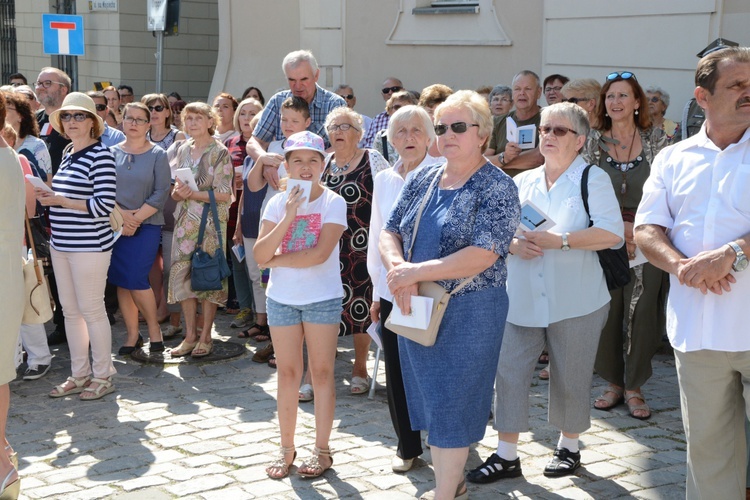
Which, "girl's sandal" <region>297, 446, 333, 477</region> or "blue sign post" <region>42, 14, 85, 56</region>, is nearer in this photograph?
"girl's sandal" <region>297, 446, 333, 477</region>

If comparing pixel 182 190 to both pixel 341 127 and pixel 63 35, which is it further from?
pixel 63 35

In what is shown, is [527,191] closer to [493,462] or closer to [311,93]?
[493,462]

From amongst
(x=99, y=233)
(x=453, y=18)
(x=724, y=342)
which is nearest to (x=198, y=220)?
(x=99, y=233)

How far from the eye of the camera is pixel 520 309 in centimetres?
525

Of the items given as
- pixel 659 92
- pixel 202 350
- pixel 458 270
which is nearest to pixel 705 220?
pixel 458 270

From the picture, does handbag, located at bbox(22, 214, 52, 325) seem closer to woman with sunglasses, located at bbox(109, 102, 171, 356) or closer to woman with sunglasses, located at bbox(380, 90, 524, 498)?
woman with sunglasses, located at bbox(380, 90, 524, 498)

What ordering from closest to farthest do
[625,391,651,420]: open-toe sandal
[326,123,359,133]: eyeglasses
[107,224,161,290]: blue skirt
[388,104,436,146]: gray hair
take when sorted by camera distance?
[388,104,436,146]: gray hair → [625,391,651,420]: open-toe sandal → [326,123,359,133]: eyeglasses → [107,224,161,290]: blue skirt

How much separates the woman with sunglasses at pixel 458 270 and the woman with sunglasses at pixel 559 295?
0.63m

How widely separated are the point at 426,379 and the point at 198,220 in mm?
4025

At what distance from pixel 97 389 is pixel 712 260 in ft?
15.1

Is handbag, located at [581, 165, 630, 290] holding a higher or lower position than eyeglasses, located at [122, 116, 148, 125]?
lower

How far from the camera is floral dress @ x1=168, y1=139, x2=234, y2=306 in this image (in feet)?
26.8

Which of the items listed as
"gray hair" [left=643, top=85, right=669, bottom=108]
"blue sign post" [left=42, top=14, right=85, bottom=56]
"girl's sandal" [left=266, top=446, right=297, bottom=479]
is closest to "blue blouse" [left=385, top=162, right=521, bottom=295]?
"girl's sandal" [left=266, top=446, right=297, bottom=479]

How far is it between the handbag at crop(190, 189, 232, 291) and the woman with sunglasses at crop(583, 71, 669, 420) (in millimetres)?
3174
